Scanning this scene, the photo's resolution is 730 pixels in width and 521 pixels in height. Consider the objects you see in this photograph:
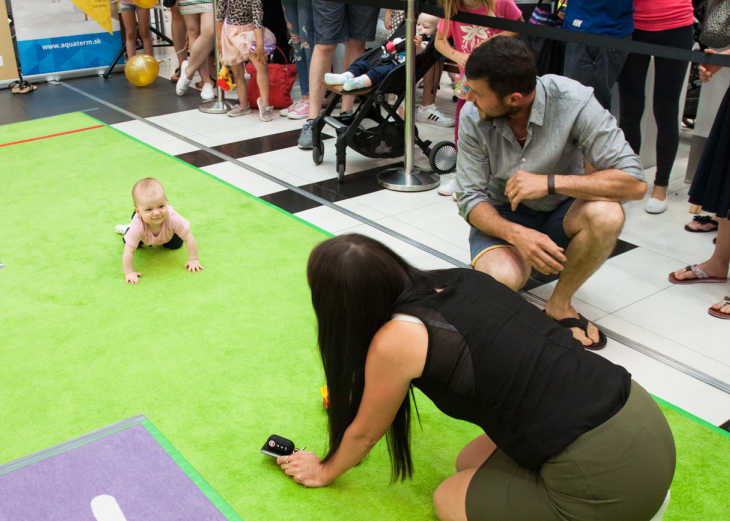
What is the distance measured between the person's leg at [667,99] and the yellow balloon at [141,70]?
4315mm

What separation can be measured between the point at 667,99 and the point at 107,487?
9.97 ft

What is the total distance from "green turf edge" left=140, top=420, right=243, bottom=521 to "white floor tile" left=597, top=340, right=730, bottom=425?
51.0 inches

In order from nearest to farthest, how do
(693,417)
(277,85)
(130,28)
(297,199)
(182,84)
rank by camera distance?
1. (693,417)
2. (297,199)
3. (277,85)
4. (182,84)
5. (130,28)

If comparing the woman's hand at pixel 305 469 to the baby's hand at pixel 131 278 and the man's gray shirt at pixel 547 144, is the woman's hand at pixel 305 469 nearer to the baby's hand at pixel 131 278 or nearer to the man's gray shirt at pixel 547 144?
the man's gray shirt at pixel 547 144

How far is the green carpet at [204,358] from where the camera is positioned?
1.77m

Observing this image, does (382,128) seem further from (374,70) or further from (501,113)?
(501,113)

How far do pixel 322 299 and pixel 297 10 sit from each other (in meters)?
4.09

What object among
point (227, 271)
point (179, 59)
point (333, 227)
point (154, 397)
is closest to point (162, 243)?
point (227, 271)

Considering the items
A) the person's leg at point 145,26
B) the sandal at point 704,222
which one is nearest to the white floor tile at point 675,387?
the sandal at point 704,222

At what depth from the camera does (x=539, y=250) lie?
2.12 m

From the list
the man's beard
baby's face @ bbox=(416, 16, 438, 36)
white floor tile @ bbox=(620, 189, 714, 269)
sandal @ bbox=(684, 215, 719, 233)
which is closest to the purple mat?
the man's beard

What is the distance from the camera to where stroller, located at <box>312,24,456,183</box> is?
373 cm

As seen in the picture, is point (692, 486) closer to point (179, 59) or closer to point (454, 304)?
point (454, 304)

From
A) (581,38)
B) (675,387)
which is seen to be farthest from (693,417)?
(581,38)
